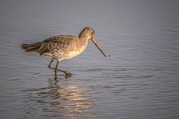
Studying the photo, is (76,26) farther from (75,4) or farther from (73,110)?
(73,110)

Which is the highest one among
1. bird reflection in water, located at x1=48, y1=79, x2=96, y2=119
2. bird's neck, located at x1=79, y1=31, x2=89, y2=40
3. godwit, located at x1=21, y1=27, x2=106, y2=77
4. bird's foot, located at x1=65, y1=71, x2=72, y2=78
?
bird's neck, located at x1=79, y1=31, x2=89, y2=40

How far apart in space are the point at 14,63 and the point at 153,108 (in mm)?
4829

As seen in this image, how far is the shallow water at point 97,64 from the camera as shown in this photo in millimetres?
8320

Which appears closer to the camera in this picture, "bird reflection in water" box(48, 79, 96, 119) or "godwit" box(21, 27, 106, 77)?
"bird reflection in water" box(48, 79, 96, 119)

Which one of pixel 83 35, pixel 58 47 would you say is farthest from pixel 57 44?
pixel 83 35

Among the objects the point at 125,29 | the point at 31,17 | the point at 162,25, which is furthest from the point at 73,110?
the point at 31,17

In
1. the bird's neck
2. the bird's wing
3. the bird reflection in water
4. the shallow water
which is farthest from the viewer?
the bird's neck

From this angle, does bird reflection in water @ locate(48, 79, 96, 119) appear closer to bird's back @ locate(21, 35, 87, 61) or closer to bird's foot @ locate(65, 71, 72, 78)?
bird's foot @ locate(65, 71, 72, 78)

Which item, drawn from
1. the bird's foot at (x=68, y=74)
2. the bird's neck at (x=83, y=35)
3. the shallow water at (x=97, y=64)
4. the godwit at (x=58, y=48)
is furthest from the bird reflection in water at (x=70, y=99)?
the bird's neck at (x=83, y=35)

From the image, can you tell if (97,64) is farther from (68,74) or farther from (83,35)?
(68,74)

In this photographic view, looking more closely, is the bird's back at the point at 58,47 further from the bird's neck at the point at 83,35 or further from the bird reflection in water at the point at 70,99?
the bird reflection in water at the point at 70,99

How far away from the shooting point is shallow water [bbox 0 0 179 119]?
8320mm

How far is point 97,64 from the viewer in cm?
1204

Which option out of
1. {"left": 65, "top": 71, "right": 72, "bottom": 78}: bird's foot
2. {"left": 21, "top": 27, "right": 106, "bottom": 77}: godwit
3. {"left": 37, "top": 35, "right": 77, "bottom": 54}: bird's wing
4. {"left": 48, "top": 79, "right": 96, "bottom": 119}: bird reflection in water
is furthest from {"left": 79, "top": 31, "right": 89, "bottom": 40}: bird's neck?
{"left": 48, "top": 79, "right": 96, "bottom": 119}: bird reflection in water
